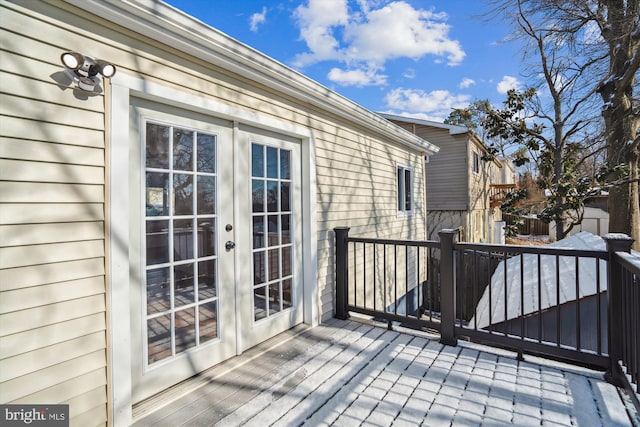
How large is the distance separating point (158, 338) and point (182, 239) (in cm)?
69

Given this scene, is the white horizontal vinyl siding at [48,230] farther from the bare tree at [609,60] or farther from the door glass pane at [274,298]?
the bare tree at [609,60]

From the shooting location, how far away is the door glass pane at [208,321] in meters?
2.40

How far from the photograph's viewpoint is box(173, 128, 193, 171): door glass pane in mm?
2246

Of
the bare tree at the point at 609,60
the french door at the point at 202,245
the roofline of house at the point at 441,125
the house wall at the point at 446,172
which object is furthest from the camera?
the house wall at the point at 446,172

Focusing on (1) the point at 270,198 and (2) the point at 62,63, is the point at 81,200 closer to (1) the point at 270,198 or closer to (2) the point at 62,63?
(2) the point at 62,63

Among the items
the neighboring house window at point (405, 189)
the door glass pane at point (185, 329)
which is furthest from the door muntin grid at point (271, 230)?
the neighboring house window at point (405, 189)

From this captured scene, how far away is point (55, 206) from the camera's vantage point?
1636 millimetres

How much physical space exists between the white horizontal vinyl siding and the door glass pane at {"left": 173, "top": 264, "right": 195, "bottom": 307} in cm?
48

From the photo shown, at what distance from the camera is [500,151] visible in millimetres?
12180

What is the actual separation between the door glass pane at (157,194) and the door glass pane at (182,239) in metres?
0.13

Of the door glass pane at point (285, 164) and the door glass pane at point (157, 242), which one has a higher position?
the door glass pane at point (285, 164)

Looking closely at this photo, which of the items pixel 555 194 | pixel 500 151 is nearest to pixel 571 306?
pixel 555 194

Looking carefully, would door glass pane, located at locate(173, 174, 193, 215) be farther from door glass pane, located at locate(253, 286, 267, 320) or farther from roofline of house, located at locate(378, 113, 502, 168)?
roofline of house, located at locate(378, 113, 502, 168)

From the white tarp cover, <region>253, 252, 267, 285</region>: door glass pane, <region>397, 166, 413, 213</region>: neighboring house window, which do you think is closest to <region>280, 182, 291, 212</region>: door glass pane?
<region>253, 252, 267, 285</region>: door glass pane
